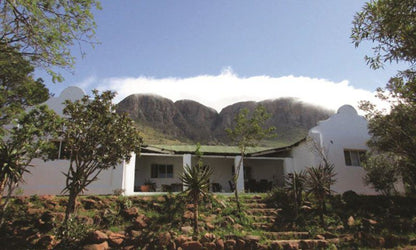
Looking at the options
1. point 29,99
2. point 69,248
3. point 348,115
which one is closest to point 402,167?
point 348,115

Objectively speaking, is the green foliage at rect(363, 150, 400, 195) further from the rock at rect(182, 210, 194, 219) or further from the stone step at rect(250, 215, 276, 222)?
the rock at rect(182, 210, 194, 219)

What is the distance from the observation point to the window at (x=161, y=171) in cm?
2130

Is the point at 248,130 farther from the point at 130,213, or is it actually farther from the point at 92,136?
the point at 92,136

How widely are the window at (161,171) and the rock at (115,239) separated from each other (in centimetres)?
1077

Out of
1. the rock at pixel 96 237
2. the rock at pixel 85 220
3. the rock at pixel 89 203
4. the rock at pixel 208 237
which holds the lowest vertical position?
the rock at pixel 208 237

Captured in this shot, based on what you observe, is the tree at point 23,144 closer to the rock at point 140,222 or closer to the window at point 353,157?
the rock at point 140,222

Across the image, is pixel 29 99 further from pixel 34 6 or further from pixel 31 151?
pixel 34 6

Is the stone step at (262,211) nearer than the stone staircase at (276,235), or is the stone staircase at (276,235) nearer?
the stone staircase at (276,235)

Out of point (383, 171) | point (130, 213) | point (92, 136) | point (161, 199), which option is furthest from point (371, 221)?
point (92, 136)

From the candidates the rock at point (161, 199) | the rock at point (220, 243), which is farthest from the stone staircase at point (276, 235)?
the rock at point (161, 199)

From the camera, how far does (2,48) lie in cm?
765

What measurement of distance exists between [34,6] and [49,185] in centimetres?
1150

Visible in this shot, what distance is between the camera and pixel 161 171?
21.5m

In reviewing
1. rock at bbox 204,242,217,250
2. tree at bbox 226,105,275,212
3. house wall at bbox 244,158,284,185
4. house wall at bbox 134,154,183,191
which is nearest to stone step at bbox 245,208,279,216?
tree at bbox 226,105,275,212
